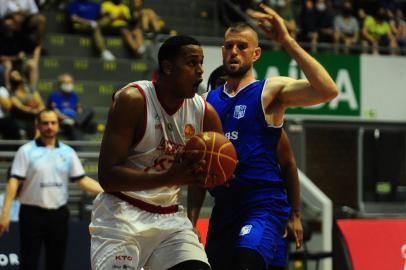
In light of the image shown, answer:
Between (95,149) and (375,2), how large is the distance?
9607 millimetres

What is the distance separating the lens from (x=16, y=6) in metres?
15.6

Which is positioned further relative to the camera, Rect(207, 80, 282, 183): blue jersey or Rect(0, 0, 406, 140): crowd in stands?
Rect(0, 0, 406, 140): crowd in stands

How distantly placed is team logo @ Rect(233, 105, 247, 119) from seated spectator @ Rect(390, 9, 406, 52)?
14.1 metres

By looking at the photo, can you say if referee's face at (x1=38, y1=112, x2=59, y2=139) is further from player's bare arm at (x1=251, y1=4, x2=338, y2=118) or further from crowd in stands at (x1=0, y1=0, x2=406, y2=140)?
player's bare arm at (x1=251, y1=4, x2=338, y2=118)

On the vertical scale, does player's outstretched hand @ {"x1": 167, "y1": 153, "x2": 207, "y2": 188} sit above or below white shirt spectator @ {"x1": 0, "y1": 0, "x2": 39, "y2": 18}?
below

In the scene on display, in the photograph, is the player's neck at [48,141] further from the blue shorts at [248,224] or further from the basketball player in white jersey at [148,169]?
the basketball player in white jersey at [148,169]

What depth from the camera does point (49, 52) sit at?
630 inches

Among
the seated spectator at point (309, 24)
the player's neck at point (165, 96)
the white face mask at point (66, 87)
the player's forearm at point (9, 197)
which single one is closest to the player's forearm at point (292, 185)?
the player's neck at point (165, 96)

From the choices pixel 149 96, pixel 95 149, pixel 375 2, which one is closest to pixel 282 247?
pixel 149 96

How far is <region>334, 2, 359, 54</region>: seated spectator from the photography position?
1867 centimetres

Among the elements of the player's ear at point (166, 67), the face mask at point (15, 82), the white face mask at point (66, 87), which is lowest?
the white face mask at point (66, 87)

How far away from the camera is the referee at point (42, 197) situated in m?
9.25

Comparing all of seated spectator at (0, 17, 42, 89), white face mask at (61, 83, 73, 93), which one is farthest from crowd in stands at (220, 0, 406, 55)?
white face mask at (61, 83, 73, 93)

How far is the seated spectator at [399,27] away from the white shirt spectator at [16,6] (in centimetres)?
798
